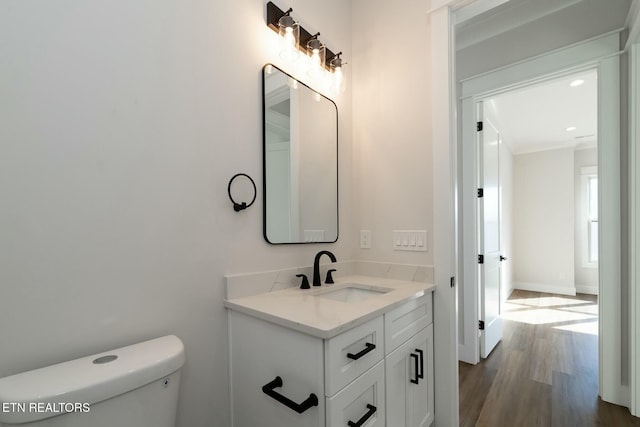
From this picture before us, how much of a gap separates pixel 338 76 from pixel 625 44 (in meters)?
1.87

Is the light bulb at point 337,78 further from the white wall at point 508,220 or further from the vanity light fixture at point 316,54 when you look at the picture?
the white wall at point 508,220

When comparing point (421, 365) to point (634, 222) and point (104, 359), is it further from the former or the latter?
point (634, 222)

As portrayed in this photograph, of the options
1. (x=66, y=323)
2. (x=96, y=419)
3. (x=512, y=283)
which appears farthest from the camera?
(x=512, y=283)

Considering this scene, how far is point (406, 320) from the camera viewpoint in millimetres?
1283

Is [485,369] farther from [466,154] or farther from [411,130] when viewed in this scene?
[411,130]

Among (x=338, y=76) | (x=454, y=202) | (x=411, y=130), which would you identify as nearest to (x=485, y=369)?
(x=454, y=202)

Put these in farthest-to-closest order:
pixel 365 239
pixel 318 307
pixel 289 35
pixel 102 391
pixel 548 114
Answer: pixel 548 114 < pixel 365 239 < pixel 289 35 < pixel 318 307 < pixel 102 391

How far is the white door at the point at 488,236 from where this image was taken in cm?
255

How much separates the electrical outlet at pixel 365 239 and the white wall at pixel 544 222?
17.1ft

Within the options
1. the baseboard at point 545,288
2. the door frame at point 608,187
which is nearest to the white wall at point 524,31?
the door frame at point 608,187

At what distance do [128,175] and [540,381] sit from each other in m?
3.05

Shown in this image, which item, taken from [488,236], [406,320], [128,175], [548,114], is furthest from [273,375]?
[548,114]

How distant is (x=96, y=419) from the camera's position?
692mm

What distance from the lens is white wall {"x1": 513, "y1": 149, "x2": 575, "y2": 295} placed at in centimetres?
510
